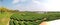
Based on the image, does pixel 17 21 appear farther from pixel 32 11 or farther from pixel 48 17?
pixel 48 17

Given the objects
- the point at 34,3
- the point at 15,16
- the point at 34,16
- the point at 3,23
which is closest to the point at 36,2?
the point at 34,3

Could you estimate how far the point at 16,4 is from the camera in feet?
8.85

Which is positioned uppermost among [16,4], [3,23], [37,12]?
[16,4]

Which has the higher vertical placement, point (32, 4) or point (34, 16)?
point (32, 4)

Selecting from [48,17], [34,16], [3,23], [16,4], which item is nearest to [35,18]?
[34,16]

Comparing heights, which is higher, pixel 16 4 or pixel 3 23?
pixel 16 4

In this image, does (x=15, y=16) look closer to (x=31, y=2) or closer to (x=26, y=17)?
(x=26, y=17)

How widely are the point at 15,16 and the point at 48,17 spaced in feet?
2.06

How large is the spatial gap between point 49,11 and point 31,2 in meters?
0.39

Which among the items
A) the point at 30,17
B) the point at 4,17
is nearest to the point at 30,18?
the point at 30,17

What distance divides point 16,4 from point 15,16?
9.4 inches

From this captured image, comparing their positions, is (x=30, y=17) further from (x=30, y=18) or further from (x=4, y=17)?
(x=4, y=17)

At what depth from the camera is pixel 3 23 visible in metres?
2.69

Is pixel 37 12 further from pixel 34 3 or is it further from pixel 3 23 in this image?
pixel 3 23
